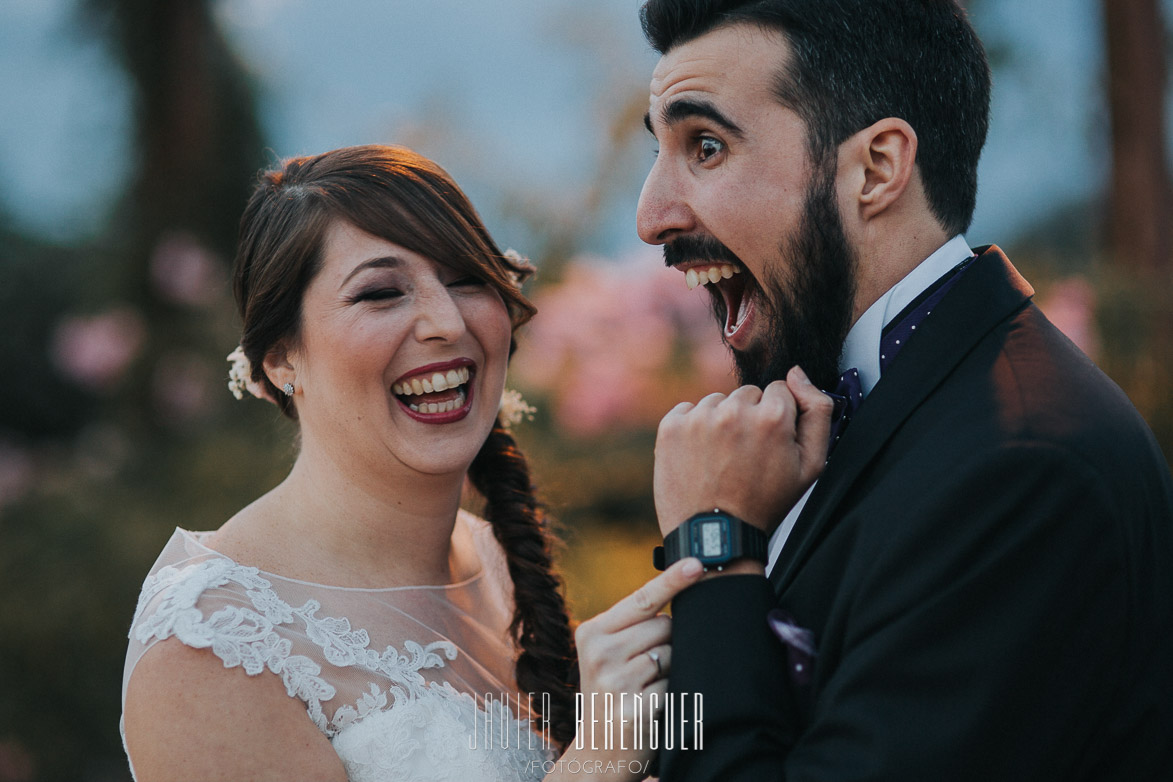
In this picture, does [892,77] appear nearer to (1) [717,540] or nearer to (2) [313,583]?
(1) [717,540]

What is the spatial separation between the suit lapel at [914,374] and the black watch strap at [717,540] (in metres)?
0.10

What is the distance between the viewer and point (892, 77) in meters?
1.96

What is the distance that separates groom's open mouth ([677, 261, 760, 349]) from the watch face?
59 cm

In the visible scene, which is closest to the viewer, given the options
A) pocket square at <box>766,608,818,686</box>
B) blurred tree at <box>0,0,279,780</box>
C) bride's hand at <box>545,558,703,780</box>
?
pocket square at <box>766,608,818,686</box>

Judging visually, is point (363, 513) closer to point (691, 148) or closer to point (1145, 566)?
point (691, 148)

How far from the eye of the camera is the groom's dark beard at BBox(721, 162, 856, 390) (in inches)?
78.2

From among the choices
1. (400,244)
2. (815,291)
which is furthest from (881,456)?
(400,244)

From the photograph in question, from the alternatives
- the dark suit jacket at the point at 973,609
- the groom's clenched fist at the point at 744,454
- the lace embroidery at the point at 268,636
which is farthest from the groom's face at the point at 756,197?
the lace embroidery at the point at 268,636

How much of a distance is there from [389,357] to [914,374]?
127cm

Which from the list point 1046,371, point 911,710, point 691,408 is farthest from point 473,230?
point 911,710

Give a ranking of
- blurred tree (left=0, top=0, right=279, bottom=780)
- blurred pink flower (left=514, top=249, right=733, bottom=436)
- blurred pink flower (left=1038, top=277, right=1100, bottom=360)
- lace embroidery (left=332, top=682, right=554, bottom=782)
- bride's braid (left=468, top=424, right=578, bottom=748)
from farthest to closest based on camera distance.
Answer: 1. blurred pink flower (left=514, top=249, right=733, bottom=436)
2. blurred tree (left=0, top=0, right=279, bottom=780)
3. blurred pink flower (left=1038, top=277, right=1100, bottom=360)
4. bride's braid (left=468, top=424, right=578, bottom=748)
5. lace embroidery (left=332, top=682, right=554, bottom=782)

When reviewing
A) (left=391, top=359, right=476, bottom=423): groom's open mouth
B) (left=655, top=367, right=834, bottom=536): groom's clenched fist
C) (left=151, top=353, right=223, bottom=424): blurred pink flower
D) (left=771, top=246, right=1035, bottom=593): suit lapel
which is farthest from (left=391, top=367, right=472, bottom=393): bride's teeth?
(left=151, top=353, right=223, bottom=424): blurred pink flower

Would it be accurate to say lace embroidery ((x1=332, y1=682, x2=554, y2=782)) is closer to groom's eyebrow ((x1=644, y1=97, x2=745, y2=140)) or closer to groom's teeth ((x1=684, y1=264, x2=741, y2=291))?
groom's teeth ((x1=684, y1=264, x2=741, y2=291))

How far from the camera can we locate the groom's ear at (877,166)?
6.31 ft
